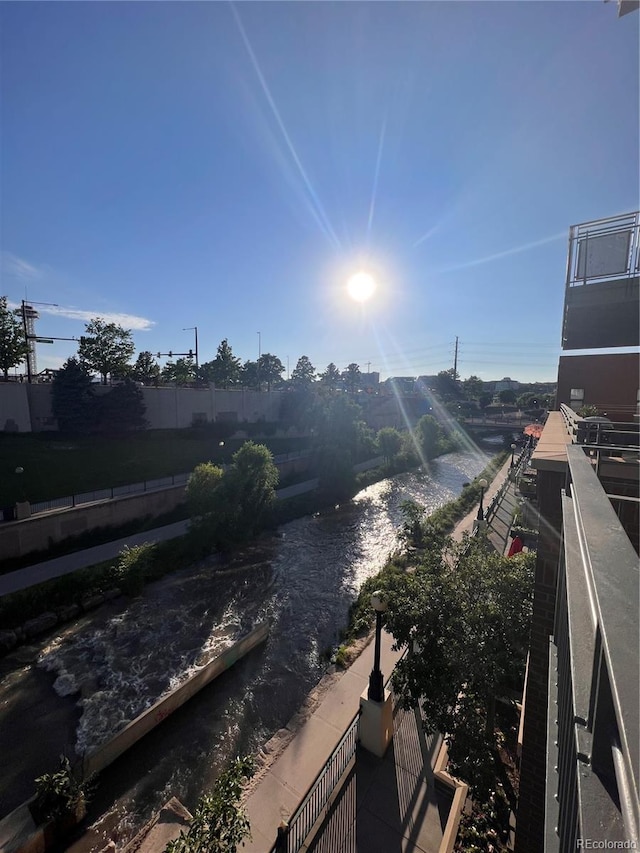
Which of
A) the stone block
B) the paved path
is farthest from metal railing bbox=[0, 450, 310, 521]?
the paved path

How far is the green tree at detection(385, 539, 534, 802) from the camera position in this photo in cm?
523

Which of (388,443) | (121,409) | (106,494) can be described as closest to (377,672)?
(106,494)

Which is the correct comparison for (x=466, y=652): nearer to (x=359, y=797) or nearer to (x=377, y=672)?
(x=377, y=672)

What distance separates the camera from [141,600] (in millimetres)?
13430

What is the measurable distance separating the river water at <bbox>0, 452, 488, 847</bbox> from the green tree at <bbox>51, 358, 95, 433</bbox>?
57.7 feet

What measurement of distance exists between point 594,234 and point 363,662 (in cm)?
1114

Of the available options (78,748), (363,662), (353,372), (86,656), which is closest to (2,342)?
(86,656)

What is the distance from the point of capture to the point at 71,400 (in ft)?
89.1

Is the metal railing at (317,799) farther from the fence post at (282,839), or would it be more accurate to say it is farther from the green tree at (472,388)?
the green tree at (472,388)

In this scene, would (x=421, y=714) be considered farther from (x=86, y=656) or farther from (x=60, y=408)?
(x=60, y=408)

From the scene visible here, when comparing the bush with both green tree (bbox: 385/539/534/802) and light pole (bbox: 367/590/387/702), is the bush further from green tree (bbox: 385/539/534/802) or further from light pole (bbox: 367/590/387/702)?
green tree (bbox: 385/539/534/802)

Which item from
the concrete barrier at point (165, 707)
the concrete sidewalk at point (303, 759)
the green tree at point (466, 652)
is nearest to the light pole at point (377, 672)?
the green tree at point (466, 652)

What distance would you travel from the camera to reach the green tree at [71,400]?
27031 mm

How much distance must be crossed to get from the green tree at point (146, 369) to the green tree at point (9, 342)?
29.0 feet
